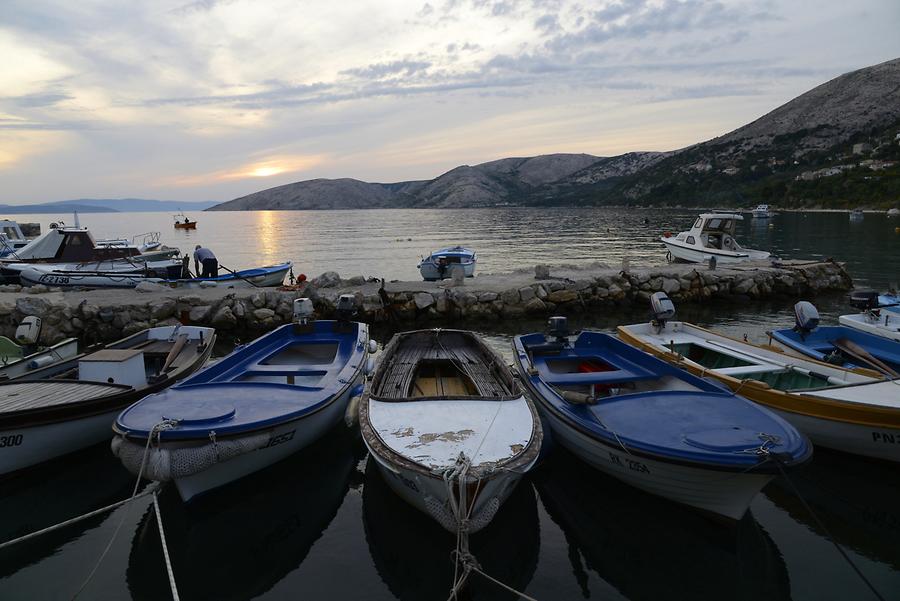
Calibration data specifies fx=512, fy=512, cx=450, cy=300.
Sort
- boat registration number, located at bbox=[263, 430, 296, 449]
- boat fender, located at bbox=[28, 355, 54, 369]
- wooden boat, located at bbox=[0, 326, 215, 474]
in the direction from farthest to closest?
1. boat fender, located at bbox=[28, 355, 54, 369]
2. wooden boat, located at bbox=[0, 326, 215, 474]
3. boat registration number, located at bbox=[263, 430, 296, 449]

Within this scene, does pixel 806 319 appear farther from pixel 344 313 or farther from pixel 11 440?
pixel 11 440

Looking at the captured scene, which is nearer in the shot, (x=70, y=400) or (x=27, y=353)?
(x=70, y=400)

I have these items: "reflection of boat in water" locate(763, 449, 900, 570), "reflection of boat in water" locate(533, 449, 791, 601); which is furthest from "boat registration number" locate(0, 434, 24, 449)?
"reflection of boat in water" locate(763, 449, 900, 570)

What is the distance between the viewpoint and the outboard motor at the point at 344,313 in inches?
471

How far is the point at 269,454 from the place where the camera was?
293 inches

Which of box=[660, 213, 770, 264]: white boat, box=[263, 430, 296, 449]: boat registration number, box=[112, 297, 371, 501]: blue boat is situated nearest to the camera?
box=[112, 297, 371, 501]: blue boat

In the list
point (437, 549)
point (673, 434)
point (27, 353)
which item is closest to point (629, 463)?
point (673, 434)

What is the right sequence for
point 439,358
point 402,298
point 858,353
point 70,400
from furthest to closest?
point 402,298
point 439,358
point 858,353
point 70,400

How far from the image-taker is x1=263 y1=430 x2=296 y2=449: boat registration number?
23.4 ft

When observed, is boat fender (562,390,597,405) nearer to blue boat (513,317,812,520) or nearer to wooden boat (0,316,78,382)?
blue boat (513,317,812,520)

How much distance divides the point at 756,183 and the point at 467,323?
124 meters

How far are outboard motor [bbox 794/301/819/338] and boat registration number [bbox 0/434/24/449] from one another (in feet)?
45.4

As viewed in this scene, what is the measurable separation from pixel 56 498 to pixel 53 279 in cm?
2090

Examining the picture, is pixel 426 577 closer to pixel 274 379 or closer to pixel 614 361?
pixel 274 379
